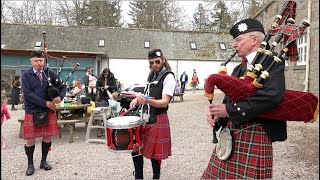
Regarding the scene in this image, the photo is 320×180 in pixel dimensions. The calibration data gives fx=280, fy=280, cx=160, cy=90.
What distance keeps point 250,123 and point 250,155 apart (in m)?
0.18

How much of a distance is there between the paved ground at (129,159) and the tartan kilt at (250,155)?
1.96 meters

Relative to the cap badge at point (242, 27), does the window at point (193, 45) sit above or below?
above

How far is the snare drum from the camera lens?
8.06 feet

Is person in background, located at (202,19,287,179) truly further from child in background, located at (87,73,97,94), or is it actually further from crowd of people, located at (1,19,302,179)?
child in background, located at (87,73,97,94)

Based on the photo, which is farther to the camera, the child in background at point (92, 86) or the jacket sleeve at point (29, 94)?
the child in background at point (92, 86)

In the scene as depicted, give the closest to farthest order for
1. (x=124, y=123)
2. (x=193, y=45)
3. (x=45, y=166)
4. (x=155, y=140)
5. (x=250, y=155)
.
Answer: (x=250, y=155), (x=124, y=123), (x=155, y=140), (x=45, y=166), (x=193, y=45)

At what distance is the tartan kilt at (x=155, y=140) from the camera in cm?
268

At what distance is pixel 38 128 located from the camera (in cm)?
351

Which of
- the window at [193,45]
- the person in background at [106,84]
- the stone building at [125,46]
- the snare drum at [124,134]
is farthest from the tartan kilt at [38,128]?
the window at [193,45]

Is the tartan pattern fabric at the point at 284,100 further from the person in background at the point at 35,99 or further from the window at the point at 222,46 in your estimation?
the window at the point at 222,46

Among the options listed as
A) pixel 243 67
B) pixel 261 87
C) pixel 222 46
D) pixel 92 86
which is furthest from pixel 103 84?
pixel 222 46

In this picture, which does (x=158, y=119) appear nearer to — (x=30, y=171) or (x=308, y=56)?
(x=30, y=171)

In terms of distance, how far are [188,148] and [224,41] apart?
771 inches

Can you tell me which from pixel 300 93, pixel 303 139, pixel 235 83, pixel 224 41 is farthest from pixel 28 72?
pixel 224 41
